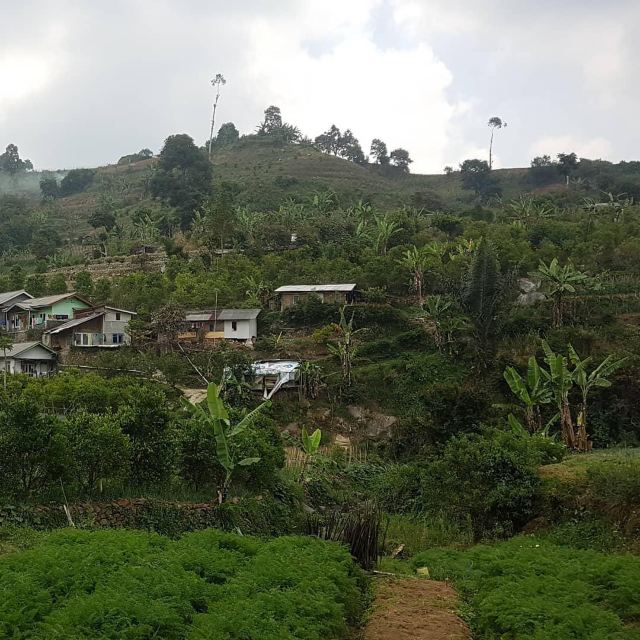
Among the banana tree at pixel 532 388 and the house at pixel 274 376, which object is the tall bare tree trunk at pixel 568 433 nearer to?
the banana tree at pixel 532 388

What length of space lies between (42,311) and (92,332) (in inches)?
194

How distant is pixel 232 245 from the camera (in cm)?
5100

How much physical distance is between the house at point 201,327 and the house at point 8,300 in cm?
1165

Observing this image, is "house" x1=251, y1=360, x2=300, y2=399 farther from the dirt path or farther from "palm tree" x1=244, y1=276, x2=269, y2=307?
the dirt path

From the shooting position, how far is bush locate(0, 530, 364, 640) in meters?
7.18

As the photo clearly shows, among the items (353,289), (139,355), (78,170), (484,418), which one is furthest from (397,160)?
(484,418)

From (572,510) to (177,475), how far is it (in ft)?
32.3

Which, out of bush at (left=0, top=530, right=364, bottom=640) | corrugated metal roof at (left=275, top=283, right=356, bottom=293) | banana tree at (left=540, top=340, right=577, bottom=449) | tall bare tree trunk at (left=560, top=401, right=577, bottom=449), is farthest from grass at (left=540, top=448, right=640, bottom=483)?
corrugated metal roof at (left=275, top=283, right=356, bottom=293)

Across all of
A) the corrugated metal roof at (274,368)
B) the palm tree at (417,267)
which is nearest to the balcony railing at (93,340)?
the corrugated metal roof at (274,368)

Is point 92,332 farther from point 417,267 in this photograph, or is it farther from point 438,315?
point 438,315

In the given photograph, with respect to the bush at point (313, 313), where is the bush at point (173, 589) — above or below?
below

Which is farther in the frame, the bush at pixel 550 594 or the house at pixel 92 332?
the house at pixel 92 332

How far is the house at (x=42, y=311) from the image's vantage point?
38375 mm

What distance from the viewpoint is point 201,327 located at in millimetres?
37719
